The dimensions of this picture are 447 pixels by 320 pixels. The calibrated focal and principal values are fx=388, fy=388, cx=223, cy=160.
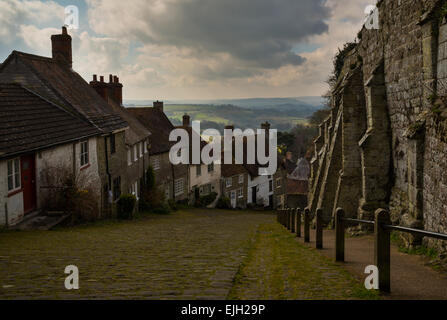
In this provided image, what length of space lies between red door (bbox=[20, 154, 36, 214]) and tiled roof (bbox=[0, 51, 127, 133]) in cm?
540

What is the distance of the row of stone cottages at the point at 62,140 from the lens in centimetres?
1368

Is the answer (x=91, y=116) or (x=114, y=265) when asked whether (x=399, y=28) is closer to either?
(x=114, y=265)

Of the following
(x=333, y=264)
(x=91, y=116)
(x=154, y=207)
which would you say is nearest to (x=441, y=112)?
(x=333, y=264)

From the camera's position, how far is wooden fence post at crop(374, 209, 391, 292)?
16.8ft

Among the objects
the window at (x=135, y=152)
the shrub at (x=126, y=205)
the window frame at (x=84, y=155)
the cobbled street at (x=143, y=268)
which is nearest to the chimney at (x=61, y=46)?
the window at (x=135, y=152)

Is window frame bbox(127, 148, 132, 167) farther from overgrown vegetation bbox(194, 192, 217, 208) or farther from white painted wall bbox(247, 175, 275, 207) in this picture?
white painted wall bbox(247, 175, 275, 207)

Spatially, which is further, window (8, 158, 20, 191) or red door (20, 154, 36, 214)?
red door (20, 154, 36, 214)

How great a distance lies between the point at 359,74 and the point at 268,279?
1194cm

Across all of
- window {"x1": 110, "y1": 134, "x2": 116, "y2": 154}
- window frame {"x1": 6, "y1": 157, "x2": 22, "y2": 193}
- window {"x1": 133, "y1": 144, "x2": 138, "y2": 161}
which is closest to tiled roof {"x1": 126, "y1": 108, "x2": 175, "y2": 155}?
window {"x1": 133, "y1": 144, "x2": 138, "y2": 161}

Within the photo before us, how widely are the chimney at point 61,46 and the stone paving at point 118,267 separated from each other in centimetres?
1653

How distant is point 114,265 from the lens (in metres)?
7.20

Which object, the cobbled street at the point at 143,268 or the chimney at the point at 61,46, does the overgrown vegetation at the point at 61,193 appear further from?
the chimney at the point at 61,46

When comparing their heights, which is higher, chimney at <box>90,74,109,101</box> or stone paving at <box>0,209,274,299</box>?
chimney at <box>90,74,109,101</box>

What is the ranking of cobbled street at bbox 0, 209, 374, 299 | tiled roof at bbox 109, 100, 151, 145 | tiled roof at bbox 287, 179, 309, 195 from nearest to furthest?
cobbled street at bbox 0, 209, 374, 299, tiled roof at bbox 109, 100, 151, 145, tiled roof at bbox 287, 179, 309, 195
